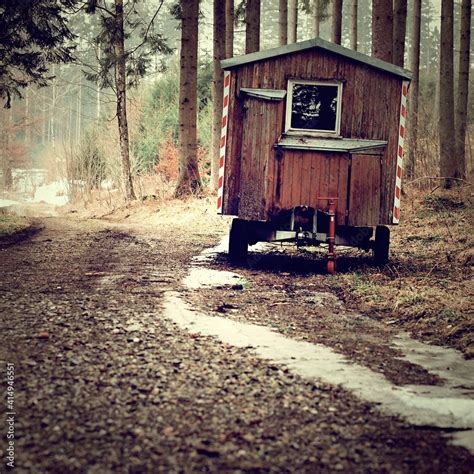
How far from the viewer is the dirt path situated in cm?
274

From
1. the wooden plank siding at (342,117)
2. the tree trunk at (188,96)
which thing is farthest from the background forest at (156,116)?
the wooden plank siding at (342,117)

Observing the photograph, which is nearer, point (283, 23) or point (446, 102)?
point (446, 102)

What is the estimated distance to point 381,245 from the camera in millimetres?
8852

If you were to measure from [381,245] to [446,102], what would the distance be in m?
8.80

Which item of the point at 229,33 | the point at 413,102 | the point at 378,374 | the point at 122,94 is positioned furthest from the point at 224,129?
the point at 413,102

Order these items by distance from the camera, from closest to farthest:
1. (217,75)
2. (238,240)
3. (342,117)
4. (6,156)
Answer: (342,117) < (238,240) < (217,75) < (6,156)

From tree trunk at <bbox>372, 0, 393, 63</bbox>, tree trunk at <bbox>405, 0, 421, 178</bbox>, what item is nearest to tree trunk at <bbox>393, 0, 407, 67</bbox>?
tree trunk at <bbox>405, 0, 421, 178</bbox>

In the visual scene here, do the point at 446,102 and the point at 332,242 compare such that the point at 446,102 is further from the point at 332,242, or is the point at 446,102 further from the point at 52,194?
the point at 52,194

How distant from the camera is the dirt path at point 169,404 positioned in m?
2.74

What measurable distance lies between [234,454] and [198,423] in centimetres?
37

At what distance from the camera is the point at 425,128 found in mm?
16078

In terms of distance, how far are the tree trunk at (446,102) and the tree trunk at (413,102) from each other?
2.82 ft

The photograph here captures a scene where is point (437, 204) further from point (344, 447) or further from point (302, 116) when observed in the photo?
point (344, 447)

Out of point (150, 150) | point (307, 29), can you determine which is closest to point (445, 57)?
point (150, 150)
